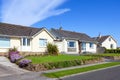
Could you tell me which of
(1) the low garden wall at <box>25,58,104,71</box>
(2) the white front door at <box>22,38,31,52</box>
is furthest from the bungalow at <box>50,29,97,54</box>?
(1) the low garden wall at <box>25,58,104,71</box>

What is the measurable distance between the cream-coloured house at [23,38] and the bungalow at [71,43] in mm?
5220

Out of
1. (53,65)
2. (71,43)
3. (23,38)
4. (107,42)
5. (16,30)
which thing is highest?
(16,30)

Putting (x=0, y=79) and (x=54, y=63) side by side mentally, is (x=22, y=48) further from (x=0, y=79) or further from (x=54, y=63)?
(x=0, y=79)

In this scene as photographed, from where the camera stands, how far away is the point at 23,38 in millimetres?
37562

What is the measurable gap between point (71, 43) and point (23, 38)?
54.4 ft

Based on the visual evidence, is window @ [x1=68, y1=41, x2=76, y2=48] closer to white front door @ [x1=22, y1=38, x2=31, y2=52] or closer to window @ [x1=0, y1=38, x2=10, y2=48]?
white front door @ [x1=22, y1=38, x2=31, y2=52]

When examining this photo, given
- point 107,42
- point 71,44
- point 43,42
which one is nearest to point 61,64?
point 43,42

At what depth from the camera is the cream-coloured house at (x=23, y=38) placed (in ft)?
115

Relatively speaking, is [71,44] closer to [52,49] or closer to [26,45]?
[52,49]

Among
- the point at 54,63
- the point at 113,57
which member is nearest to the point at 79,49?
the point at 113,57

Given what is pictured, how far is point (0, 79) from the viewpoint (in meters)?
17.6

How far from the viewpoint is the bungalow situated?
48.8 metres

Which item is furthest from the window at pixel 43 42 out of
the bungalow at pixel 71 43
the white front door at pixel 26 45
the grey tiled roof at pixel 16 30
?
the bungalow at pixel 71 43

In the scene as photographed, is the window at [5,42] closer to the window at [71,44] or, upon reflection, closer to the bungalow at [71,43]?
the bungalow at [71,43]
